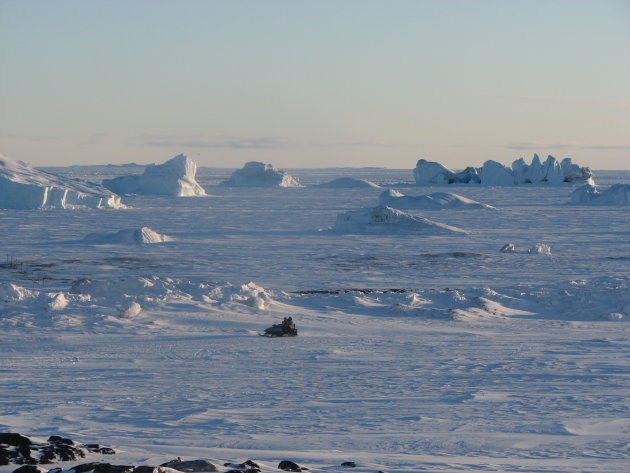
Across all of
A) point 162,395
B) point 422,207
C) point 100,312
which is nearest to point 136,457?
point 162,395

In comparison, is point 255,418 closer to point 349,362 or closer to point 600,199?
point 349,362

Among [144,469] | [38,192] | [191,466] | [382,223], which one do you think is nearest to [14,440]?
[144,469]

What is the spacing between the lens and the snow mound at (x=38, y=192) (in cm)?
3441

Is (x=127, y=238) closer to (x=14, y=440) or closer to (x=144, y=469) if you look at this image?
(x=14, y=440)

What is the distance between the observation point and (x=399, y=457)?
498 cm

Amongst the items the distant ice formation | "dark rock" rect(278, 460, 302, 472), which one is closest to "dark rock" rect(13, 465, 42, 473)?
"dark rock" rect(278, 460, 302, 472)

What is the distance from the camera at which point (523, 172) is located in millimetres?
68812

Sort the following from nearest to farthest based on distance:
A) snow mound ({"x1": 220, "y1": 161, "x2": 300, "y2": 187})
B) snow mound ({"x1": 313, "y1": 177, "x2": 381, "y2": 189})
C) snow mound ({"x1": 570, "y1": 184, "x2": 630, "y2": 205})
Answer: snow mound ({"x1": 570, "y1": 184, "x2": 630, "y2": 205}) < snow mound ({"x1": 220, "y1": 161, "x2": 300, "y2": 187}) < snow mound ({"x1": 313, "y1": 177, "x2": 381, "y2": 189})

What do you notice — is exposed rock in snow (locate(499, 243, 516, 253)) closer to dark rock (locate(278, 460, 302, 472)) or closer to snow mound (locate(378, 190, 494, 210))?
dark rock (locate(278, 460, 302, 472))

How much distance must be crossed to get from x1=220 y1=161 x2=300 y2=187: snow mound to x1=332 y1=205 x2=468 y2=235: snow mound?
4392cm

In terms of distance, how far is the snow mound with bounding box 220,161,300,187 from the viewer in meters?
69.6

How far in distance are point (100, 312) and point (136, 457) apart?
522 cm

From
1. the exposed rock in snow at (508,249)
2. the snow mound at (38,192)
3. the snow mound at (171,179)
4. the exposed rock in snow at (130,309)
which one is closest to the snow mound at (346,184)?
the snow mound at (171,179)

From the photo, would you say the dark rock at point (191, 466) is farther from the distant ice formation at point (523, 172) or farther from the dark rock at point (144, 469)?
the distant ice formation at point (523, 172)
